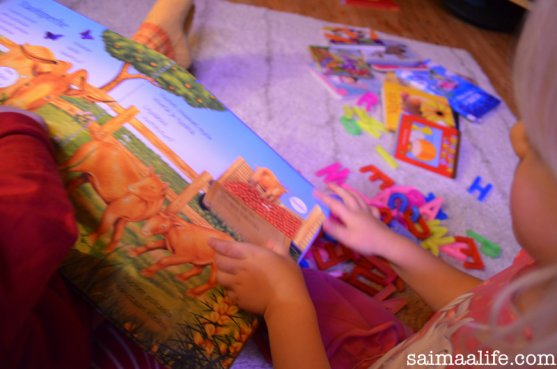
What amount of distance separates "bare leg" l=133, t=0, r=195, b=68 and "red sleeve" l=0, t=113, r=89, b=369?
455 mm

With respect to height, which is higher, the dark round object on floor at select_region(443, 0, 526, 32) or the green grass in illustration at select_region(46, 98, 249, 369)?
the dark round object on floor at select_region(443, 0, 526, 32)

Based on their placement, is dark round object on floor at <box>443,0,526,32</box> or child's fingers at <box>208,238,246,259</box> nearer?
child's fingers at <box>208,238,246,259</box>

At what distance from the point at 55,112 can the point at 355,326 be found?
17.2 inches

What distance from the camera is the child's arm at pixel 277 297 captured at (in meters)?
0.39

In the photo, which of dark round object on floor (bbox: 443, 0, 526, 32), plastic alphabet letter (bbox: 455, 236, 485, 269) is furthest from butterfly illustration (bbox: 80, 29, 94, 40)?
dark round object on floor (bbox: 443, 0, 526, 32)

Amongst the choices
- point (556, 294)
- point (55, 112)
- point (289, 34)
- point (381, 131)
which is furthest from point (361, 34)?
point (556, 294)

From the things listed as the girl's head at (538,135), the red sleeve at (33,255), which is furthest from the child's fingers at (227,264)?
the girl's head at (538,135)

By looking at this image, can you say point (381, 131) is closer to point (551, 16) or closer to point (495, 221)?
point (495, 221)

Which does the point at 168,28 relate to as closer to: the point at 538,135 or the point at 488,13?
the point at 538,135

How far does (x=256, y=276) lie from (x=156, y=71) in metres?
0.30

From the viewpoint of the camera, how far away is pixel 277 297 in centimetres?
41

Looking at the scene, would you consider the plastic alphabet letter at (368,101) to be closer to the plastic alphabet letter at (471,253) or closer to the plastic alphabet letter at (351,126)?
the plastic alphabet letter at (351,126)

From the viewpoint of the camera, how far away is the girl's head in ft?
0.84

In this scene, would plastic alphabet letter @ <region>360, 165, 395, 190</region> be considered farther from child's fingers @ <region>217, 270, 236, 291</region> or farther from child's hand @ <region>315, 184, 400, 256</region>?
child's fingers @ <region>217, 270, 236, 291</region>
